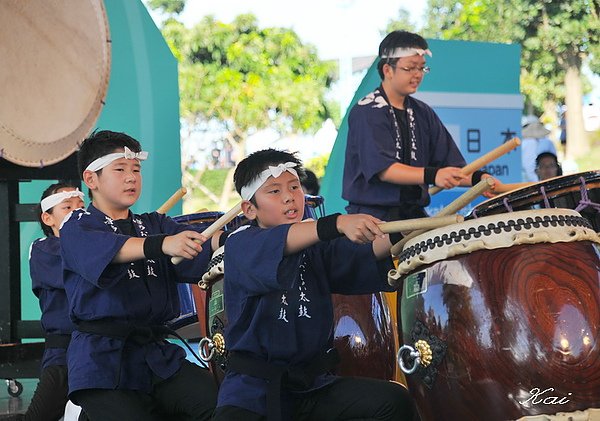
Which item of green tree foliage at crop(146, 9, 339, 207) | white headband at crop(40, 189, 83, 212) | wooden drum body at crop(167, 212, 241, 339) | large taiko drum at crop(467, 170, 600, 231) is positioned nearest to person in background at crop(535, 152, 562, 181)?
wooden drum body at crop(167, 212, 241, 339)

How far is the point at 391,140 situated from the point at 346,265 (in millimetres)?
1078

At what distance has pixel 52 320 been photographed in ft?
10.8

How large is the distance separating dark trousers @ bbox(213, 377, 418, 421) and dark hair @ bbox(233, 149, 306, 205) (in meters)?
0.52

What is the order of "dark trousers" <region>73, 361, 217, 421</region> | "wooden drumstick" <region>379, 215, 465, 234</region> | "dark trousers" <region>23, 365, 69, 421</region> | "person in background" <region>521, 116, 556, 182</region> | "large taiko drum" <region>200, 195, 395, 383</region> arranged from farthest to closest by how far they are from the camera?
1. "person in background" <region>521, 116, 556, 182</region>
2. "dark trousers" <region>23, 365, 69, 421</region>
3. "large taiko drum" <region>200, 195, 395, 383</region>
4. "dark trousers" <region>73, 361, 217, 421</region>
5. "wooden drumstick" <region>379, 215, 465, 234</region>

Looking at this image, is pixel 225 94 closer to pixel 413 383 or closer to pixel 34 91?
pixel 34 91

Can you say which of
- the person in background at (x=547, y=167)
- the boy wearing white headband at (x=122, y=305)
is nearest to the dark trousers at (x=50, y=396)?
the boy wearing white headband at (x=122, y=305)

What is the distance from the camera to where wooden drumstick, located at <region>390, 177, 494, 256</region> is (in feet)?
7.23

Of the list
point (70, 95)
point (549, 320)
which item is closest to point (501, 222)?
point (549, 320)

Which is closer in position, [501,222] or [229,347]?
[501,222]

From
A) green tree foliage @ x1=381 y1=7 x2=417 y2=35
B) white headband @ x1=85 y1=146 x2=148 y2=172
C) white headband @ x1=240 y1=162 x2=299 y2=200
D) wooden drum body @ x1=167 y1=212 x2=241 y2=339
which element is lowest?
wooden drum body @ x1=167 y1=212 x2=241 y2=339

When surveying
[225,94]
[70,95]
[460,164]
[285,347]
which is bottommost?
[285,347]

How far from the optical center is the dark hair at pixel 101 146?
2.78m

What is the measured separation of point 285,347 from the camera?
231 centimetres

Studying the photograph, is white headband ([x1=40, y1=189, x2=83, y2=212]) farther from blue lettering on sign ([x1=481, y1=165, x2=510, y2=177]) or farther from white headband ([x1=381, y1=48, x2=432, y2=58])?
blue lettering on sign ([x1=481, y1=165, x2=510, y2=177])
